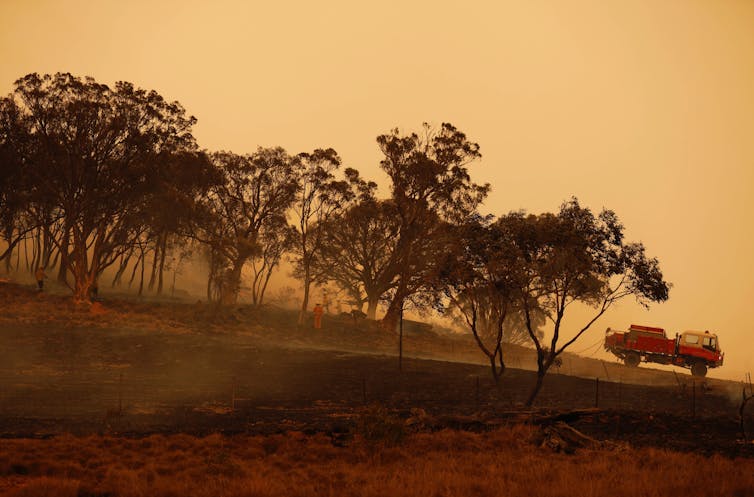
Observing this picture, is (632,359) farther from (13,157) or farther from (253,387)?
(13,157)

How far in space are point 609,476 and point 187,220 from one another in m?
44.3

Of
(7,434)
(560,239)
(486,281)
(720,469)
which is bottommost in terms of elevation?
(7,434)

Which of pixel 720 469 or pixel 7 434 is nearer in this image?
pixel 720 469

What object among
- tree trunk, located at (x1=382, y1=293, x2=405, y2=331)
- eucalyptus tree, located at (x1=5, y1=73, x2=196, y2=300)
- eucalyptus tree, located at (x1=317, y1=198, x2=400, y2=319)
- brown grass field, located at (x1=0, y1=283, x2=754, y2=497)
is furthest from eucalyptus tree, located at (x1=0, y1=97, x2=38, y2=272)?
tree trunk, located at (x1=382, y1=293, x2=405, y2=331)

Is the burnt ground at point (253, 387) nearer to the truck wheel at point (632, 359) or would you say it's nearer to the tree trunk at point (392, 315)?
the truck wheel at point (632, 359)

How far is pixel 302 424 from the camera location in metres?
20.9

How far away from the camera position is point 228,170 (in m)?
53.4

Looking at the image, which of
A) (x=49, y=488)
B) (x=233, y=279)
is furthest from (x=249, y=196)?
(x=49, y=488)

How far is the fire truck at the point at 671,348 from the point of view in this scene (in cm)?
4325

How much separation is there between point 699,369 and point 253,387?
33.9 m

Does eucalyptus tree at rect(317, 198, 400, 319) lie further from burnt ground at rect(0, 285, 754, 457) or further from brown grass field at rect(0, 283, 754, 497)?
brown grass field at rect(0, 283, 754, 497)

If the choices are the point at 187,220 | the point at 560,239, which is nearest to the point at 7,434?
the point at 560,239

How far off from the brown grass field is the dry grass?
0.06m

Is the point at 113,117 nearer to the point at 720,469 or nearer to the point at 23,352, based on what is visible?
the point at 23,352
